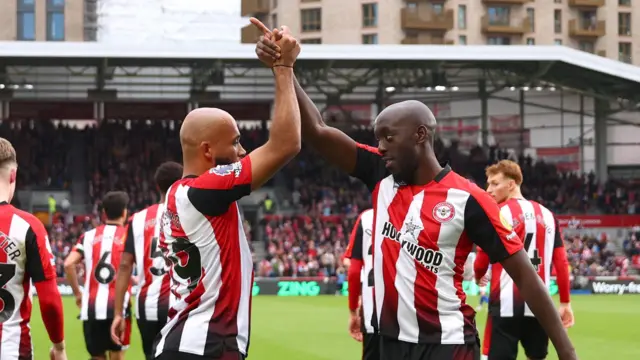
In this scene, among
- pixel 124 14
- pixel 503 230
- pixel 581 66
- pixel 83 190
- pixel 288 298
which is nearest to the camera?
pixel 503 230

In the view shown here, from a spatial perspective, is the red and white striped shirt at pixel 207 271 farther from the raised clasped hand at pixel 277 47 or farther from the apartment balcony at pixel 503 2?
the apartment balcony at pixel 503 2

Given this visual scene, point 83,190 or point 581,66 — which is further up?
point 581,66

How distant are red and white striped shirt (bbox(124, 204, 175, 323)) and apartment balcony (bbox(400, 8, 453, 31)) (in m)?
73.3

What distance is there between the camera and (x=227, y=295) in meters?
5.00

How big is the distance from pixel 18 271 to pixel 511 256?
2.57m

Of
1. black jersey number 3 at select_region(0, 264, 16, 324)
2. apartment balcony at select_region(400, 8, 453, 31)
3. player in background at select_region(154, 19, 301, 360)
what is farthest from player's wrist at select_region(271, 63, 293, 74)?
apartment balcony at select_region(400, 8, 453, 31)

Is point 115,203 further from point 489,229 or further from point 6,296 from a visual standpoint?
point 489,229

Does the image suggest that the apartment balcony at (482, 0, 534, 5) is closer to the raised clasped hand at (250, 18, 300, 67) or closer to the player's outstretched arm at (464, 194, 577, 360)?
the player's outstretched arm at (464, 194, 577, 360)

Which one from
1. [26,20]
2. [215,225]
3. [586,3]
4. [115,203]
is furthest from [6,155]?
[586,3]

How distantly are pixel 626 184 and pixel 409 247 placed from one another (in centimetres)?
4383

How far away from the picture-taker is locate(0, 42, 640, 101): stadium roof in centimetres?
3584

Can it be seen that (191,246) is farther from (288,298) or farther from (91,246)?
(288,298)

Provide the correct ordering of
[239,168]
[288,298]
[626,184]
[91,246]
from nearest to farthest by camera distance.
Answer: [239,168], [91,246], [288,298], [626,184]

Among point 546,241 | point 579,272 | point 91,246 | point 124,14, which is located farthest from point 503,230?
point 124,14
